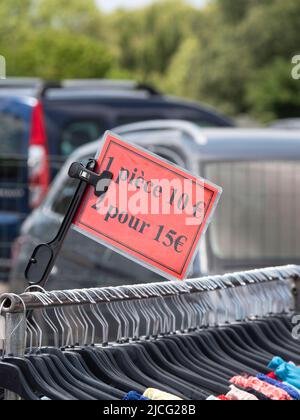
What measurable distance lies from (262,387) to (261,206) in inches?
129

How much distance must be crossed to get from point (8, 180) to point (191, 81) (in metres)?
49.8

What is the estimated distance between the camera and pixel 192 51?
2525 inches

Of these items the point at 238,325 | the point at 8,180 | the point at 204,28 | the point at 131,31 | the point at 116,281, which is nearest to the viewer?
the point at 238,325

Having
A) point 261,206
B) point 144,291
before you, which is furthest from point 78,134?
point 144,291

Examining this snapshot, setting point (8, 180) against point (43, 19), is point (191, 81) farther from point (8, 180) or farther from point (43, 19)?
point (8, 180)

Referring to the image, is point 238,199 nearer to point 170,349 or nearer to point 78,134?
point 170,349

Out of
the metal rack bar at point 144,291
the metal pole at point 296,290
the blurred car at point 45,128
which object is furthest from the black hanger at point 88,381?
the blurred car at point 45,128

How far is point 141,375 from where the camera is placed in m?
2.76

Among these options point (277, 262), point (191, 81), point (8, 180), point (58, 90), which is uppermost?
point (191, 81)

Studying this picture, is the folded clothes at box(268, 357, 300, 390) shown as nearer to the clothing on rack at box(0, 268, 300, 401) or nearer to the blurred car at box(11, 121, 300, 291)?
the clothing on rack at box(0, 268, 300, 401)

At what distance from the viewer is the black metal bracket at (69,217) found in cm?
300

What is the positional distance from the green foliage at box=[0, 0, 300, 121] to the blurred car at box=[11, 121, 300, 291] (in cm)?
3869
